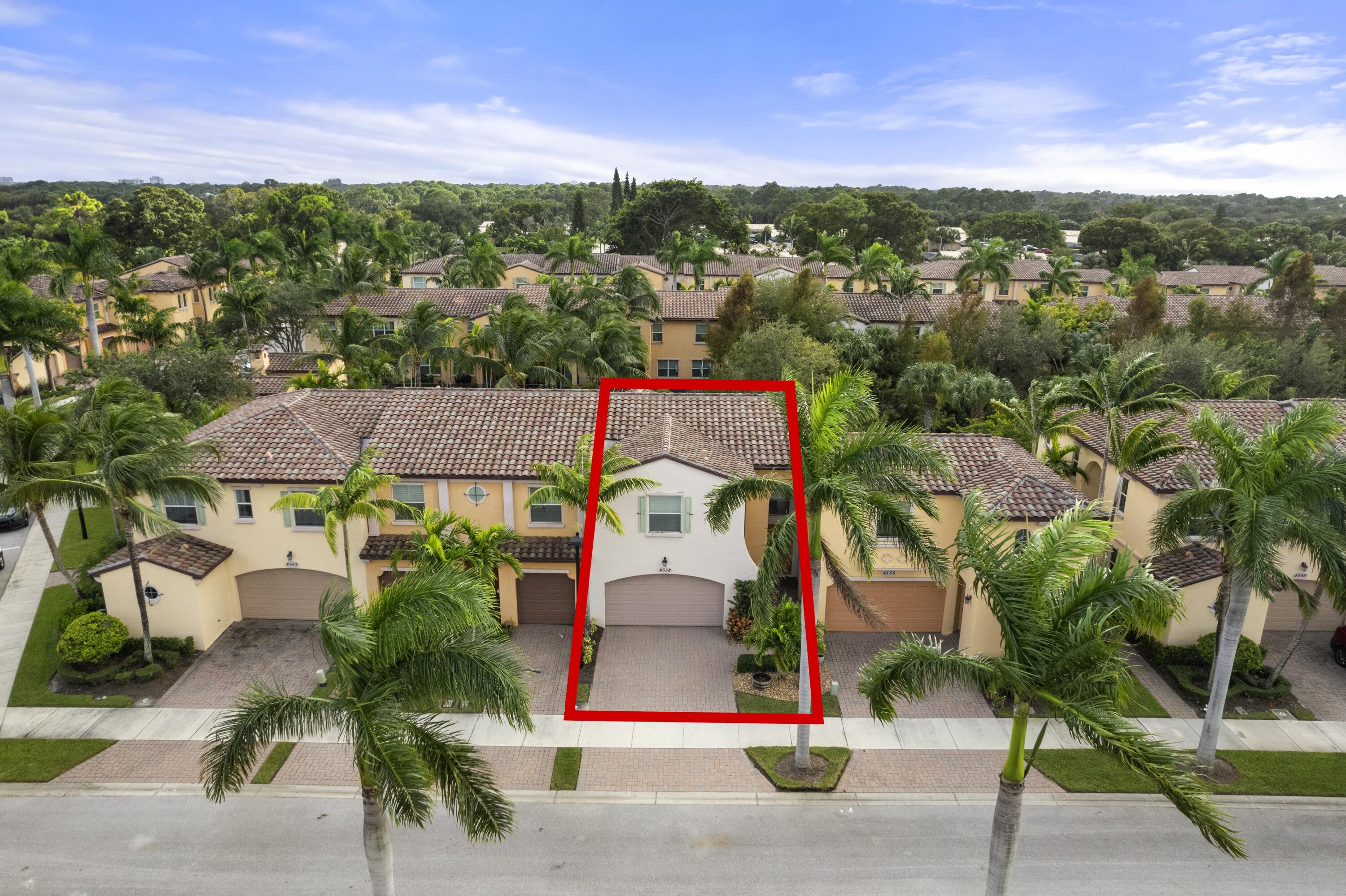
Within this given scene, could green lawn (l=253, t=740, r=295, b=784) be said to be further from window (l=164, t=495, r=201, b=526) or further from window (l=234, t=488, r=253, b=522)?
window (l=164, t=495, r=201, b=526)

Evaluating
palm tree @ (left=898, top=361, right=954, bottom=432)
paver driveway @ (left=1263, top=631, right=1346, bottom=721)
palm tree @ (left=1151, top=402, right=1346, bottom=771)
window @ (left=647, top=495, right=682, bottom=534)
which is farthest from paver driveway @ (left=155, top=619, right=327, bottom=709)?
palm tree @ (left=898, top=361, right=954, bottom=432)

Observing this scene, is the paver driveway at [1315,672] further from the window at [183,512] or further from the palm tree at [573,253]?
the palm tree at [573,253]

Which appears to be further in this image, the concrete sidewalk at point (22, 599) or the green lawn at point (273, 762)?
the concrete sidewalk at point (22, 599)

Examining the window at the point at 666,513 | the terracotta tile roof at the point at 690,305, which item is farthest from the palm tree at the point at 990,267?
the window at the point at 666,513

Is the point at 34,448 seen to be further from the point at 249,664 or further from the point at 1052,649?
the point at 1052,649

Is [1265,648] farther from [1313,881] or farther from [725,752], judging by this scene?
[725,752]

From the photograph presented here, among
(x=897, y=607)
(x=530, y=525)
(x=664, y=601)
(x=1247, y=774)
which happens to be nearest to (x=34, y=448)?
(x=530, y=525)
